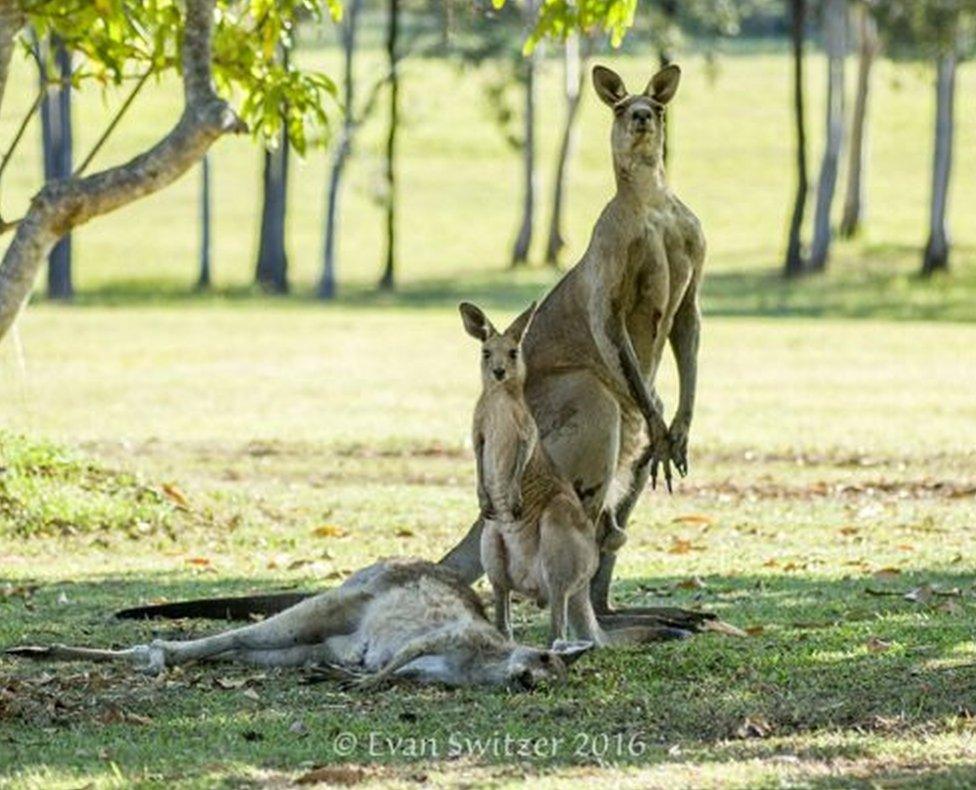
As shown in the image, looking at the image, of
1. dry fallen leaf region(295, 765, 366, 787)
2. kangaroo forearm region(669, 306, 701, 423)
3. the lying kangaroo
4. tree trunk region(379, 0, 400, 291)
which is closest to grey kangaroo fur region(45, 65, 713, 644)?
kangaroo forearm region(669, 306, 701, 423)

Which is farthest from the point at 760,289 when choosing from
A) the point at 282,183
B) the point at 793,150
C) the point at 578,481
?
the point at 578,481

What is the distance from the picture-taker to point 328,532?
49.4 feet

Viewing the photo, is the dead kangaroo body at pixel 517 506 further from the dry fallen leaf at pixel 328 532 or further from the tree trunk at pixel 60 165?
the tree trunk at pixel 60 165

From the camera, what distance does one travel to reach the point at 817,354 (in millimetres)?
32500

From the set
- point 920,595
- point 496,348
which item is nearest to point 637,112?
point 496,348

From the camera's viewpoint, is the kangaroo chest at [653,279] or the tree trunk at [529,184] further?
the tree trunk at [529,184]

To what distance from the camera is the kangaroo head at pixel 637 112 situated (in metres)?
9.80

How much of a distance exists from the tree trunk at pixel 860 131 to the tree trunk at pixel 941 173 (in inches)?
294

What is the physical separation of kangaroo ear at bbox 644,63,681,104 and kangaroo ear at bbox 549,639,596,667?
242cm

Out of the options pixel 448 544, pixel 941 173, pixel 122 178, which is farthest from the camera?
pixel 941 173

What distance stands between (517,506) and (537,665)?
677 mm

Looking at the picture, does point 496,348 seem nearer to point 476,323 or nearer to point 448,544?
point 476,323

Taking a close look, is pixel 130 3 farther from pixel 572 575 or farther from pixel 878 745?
pixel 878 745

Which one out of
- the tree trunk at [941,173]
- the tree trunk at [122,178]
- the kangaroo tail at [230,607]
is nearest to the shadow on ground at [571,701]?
the kangaroo tail at [230,607]
